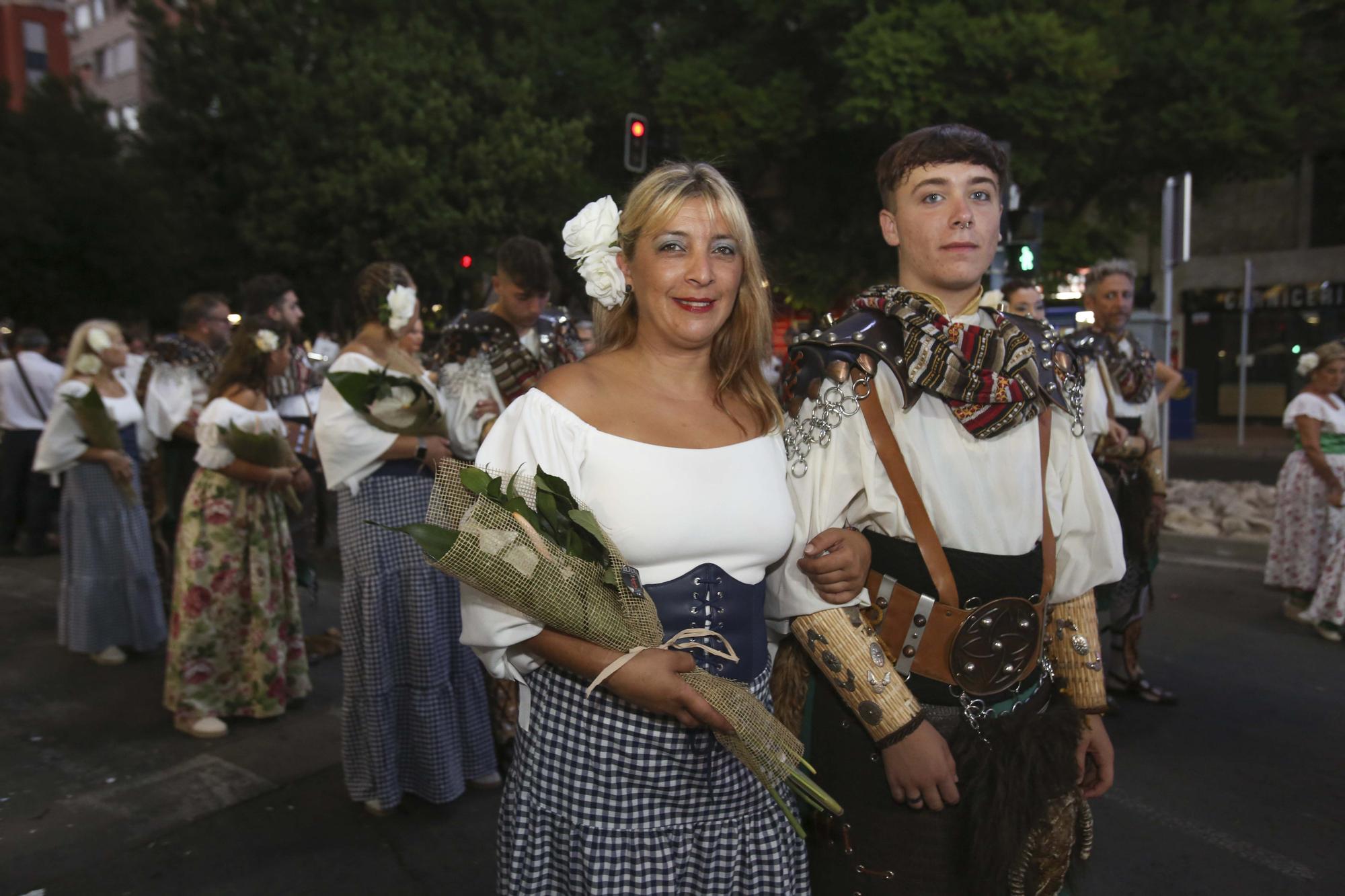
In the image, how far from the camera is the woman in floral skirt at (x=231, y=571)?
5.00 m

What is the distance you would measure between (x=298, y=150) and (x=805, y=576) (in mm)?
18495

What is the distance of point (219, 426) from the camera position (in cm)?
→ 495

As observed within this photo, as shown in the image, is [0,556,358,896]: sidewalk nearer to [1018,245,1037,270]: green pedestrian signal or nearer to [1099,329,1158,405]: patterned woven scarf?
[1099,329,1158,405]: patterned woven scarf

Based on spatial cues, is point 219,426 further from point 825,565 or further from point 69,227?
point 69,227

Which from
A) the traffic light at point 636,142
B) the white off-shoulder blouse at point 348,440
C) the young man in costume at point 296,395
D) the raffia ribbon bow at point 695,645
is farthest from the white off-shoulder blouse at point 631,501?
the traffic light at point 636,142

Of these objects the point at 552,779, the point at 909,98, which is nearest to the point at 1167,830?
the point at 552,779

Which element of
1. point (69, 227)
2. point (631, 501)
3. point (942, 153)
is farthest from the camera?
point (69, 227)

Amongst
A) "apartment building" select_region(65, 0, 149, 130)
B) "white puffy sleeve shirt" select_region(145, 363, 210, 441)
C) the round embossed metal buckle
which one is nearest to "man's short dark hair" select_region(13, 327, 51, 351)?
"white puffy sleeve shirt" select_region(145, 363, 210, 441)

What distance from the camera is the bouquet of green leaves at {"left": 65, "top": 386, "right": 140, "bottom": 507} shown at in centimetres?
605

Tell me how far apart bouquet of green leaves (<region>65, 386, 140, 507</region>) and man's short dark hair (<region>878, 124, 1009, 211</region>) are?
5.47 meters

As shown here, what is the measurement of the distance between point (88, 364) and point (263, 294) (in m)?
1.67

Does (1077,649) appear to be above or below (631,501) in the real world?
below

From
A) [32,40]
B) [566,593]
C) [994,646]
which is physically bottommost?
[994,646]

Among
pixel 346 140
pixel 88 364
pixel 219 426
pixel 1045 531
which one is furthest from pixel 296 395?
pixel 346 140
